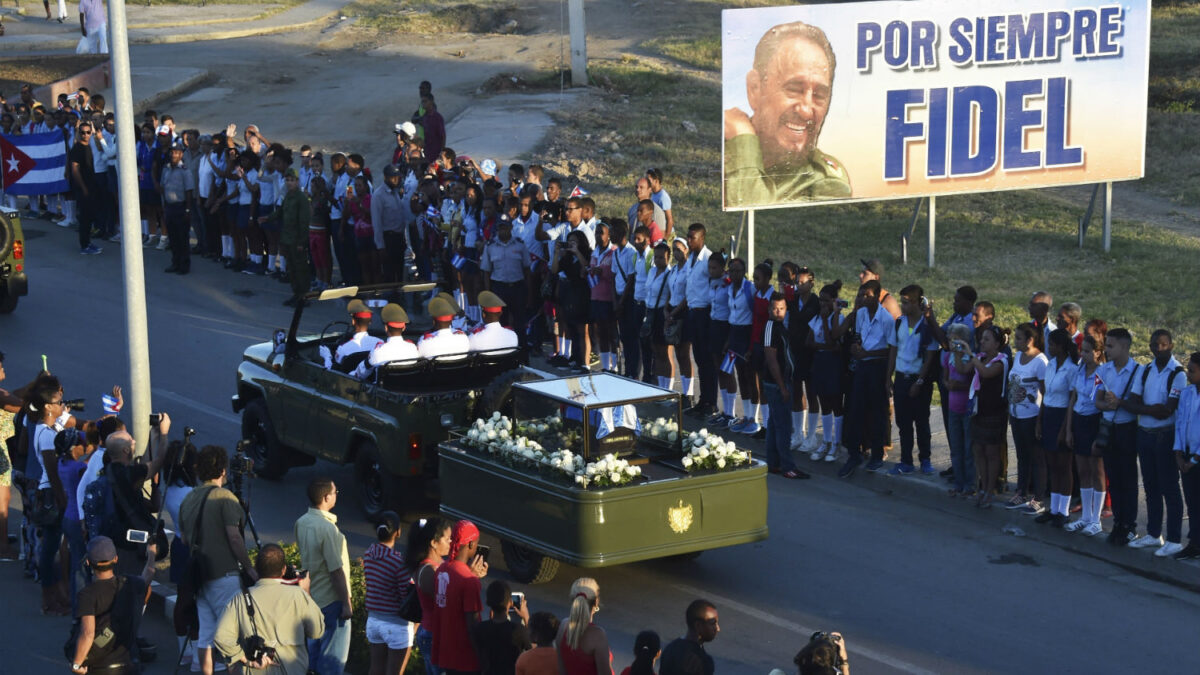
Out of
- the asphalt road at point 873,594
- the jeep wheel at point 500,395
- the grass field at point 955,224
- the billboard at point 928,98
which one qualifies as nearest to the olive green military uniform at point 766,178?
the billboard at point 928,98

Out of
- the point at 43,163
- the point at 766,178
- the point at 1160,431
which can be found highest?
the point at 43,163

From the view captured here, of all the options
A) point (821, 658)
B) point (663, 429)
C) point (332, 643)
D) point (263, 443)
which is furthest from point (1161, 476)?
point (263, 443)

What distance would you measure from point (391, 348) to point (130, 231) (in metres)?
2.39

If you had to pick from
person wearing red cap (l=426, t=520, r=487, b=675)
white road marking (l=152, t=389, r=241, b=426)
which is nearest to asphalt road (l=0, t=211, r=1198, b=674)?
white road marking (l=152, t=389, r=241, b=426)

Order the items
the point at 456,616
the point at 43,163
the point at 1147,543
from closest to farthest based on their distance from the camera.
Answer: the point at 456,616 < the point at 1147,543 < the point at 43,163

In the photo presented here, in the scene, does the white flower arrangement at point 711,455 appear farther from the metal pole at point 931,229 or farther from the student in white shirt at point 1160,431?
the metal pole at point 931,229

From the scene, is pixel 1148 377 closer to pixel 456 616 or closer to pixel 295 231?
pixel 456 616

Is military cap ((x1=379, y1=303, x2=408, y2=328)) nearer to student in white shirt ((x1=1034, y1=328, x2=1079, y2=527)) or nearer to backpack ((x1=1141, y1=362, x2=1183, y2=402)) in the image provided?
student in white shirt ((x1=1034, y1=328, x2=1079, y2=527))

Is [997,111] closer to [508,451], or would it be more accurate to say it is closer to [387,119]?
[508,451]

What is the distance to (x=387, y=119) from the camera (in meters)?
34.9

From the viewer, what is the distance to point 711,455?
1184 cm

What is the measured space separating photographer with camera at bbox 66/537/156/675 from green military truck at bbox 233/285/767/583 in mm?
3098

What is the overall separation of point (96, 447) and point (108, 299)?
35.7 ft

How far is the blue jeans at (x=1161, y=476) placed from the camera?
12344 millimetres
